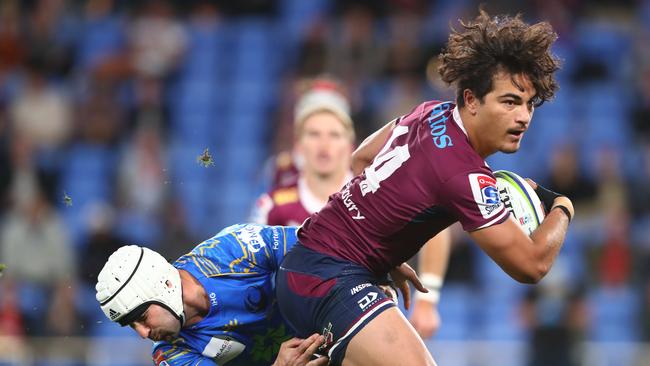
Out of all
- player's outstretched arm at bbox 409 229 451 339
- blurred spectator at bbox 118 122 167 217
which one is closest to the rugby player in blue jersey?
player's outstretched arm at bbox 409 229 451 339

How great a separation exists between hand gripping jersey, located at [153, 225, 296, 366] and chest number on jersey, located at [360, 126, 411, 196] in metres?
0.71

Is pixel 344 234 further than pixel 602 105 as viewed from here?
No

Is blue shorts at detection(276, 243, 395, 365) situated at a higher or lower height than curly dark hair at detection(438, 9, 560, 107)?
lower

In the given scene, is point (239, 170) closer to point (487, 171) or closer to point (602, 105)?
point (602, 105)

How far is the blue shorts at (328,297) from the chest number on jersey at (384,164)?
347mm

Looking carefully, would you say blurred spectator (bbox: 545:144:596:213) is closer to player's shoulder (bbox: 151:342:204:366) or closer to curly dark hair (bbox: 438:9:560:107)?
curly dark hair (bbox: 438:9:560:107)

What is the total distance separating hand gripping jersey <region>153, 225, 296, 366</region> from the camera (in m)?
5.58

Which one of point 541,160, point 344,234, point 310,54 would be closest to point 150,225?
point 310,54

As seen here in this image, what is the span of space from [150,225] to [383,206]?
6441 millimetres

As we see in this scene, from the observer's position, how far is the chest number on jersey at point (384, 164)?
5.19 metres

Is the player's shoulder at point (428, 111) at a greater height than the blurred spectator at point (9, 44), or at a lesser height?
greater

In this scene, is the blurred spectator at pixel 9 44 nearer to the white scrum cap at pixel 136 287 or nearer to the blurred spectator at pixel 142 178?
the blurred spectator at pixel 142 178

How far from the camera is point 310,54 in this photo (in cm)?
1251

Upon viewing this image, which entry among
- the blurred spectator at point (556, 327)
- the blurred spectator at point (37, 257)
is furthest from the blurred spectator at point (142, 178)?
the blurred spectator at point (556, 327)
